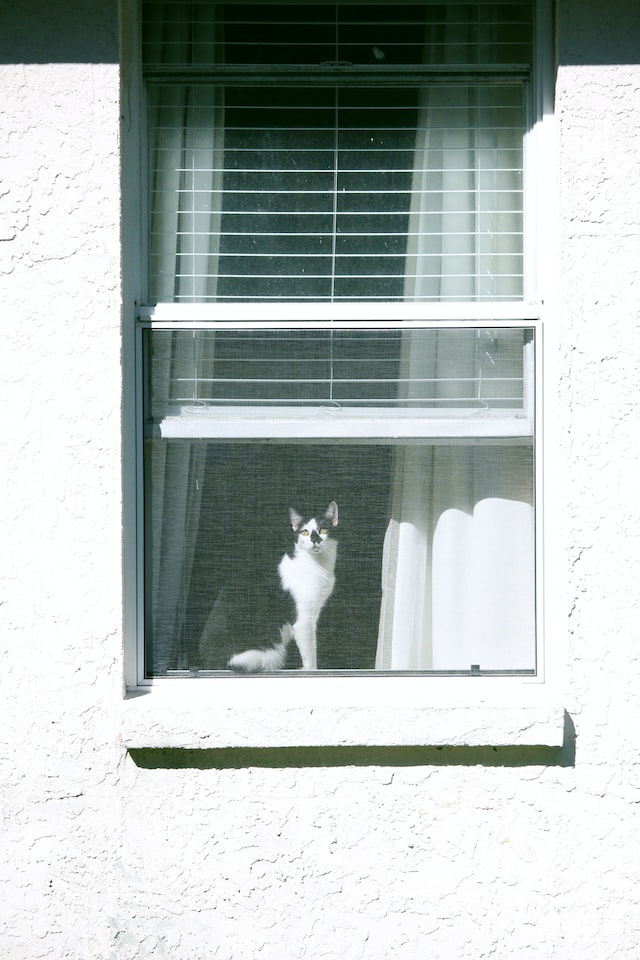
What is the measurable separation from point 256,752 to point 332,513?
0.81 m

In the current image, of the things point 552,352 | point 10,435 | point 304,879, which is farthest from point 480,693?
point 10,435

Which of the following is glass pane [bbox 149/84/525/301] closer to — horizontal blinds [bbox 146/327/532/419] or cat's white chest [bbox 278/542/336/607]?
horizontal blinds [bbox 146/327/532/419]

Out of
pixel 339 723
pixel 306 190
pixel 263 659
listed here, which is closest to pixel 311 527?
pixel 263 659

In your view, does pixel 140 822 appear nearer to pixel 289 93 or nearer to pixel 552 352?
pixel 552 352

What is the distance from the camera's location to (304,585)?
3.06 m

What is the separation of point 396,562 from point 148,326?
115cm

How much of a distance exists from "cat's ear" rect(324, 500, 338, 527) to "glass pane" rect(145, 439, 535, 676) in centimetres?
1

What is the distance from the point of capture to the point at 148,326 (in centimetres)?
303

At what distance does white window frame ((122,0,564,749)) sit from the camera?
9.42 ft

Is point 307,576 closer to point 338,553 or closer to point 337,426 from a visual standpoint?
point 338,553

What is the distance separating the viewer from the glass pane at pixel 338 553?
305 centimetres

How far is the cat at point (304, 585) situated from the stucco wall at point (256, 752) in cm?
33

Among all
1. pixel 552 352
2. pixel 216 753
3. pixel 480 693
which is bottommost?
pixel 216 753

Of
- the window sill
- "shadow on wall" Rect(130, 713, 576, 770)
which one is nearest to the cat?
the window sill
